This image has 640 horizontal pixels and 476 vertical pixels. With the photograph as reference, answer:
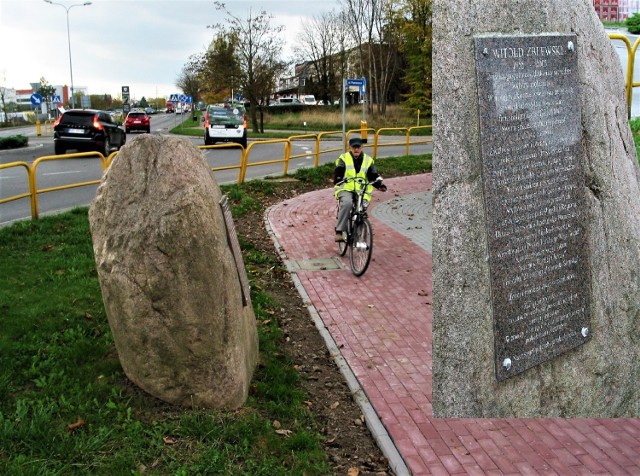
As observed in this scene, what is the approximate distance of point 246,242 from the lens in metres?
10.7

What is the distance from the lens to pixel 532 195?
3.86 metres

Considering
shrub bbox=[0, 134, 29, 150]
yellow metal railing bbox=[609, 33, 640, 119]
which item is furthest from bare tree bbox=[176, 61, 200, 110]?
yellow metal railing bbox=[609, 33, 640, 119]

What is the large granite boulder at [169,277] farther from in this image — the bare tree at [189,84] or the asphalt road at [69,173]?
the bare tree at [189,84]

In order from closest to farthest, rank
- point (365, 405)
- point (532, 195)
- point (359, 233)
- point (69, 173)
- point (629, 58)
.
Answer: point (532, 195) < point (365, 405) < point (359, 233) < point (629, 58) < point (69, 173)

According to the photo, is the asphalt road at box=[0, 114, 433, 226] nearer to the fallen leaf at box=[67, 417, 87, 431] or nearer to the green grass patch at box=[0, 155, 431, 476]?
the green grass patch at box=[0, 155, 431, 476]

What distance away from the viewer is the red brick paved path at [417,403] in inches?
177

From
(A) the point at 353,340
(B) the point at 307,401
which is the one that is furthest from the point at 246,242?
(B) the point at 307,401

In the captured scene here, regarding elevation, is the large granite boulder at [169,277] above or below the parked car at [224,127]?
below

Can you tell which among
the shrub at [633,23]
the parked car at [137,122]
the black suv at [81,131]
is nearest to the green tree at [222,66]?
the parked car at [137,122]

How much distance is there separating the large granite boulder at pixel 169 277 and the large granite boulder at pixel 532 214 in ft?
5.60

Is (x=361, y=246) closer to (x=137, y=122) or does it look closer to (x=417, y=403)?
(x=417, y=403)

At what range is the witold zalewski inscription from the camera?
12.3ft

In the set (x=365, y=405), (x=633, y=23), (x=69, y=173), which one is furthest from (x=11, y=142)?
(x=365, y=405)

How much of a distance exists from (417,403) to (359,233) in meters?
4.23
